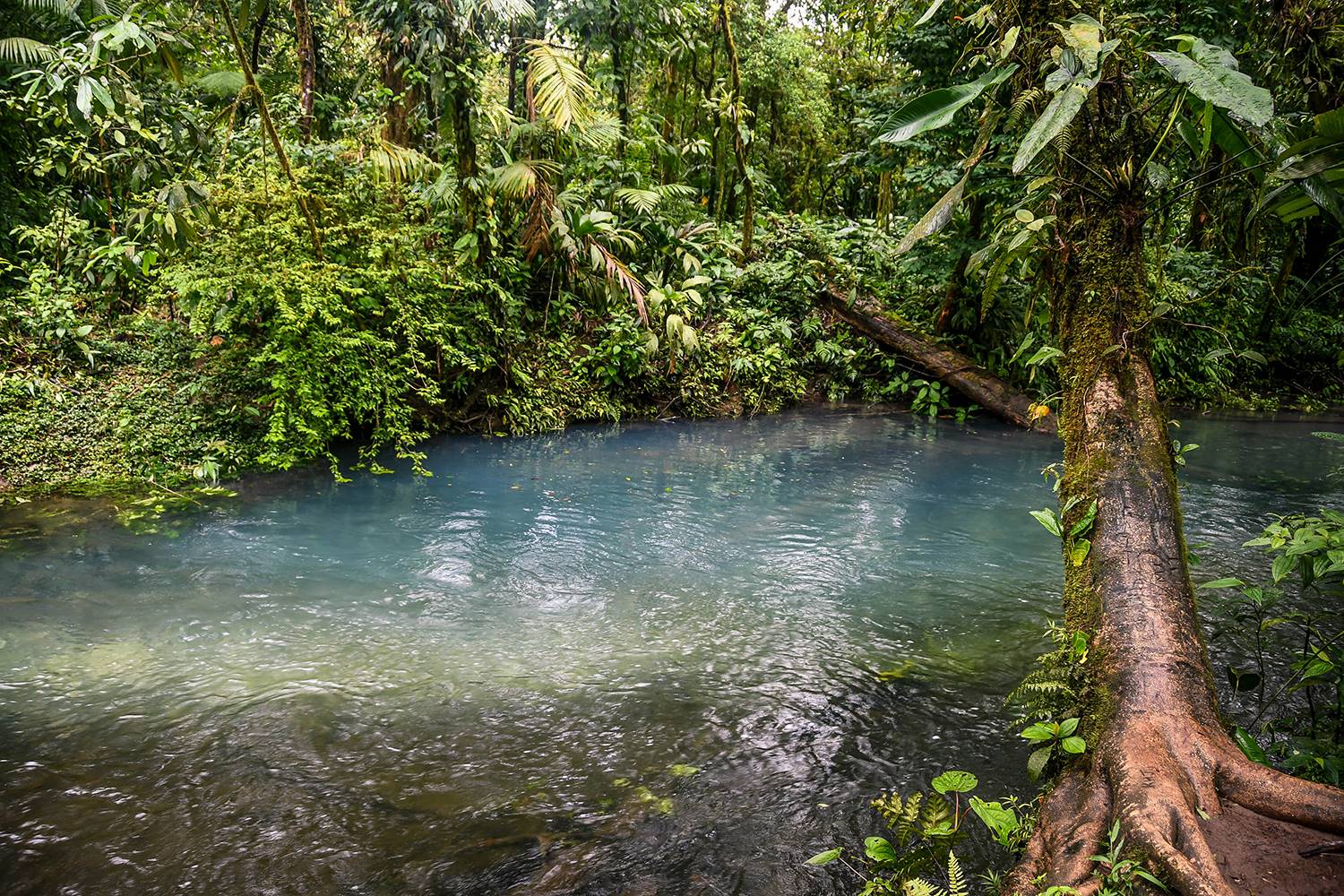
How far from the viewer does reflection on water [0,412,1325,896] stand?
8.15ft

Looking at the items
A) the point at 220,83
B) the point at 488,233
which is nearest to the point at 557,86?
the point at 488,233

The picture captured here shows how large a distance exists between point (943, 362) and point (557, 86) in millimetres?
6006

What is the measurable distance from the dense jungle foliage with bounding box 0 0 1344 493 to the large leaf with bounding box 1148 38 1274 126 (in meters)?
0.05

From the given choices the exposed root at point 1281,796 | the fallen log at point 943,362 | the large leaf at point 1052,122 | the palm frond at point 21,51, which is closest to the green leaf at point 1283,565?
the exposed root at point 1281,796

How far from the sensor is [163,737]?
10.0ft

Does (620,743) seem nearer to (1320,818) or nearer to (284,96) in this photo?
(1320,818)

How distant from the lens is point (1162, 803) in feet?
5.74

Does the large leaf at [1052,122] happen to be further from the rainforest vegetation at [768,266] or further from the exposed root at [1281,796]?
the exposed root at [1281,796]

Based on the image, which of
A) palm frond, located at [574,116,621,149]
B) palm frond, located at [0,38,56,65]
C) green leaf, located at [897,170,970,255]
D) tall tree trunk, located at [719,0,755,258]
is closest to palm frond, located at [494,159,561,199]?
palm frond, located at [574,116,621,149]

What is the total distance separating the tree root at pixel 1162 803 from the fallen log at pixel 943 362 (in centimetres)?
808

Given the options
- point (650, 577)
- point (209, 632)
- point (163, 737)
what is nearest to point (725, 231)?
point (650, 577)

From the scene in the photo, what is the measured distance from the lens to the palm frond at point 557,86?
8141 mm

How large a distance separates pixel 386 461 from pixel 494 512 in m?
2.15

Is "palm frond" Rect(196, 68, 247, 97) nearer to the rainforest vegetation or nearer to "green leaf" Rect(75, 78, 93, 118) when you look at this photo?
the rainforest vegetation
